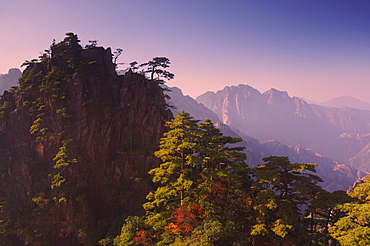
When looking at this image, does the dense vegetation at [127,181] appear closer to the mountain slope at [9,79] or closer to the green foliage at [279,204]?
the green foliage at [279,204]

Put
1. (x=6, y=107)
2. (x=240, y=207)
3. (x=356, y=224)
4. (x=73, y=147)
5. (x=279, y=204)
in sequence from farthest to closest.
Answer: (x=6, y=107)
(x=73, y=147)
(x=240, y=207)
(x=279, y=204)
(x=356, y=224)

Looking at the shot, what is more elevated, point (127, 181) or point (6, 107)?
point (6, 107)

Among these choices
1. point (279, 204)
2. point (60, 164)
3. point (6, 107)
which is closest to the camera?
point (279, 204)

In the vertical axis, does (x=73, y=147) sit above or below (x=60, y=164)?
above

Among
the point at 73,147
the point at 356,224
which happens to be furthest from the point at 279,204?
the point at 73,147

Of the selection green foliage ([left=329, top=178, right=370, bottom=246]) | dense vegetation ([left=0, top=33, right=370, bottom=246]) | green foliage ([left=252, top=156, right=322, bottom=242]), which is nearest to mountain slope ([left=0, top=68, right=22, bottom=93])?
dense vegetation ([left=0, top=33, right=370, bottom=246])

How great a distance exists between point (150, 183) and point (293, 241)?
66.0 ft

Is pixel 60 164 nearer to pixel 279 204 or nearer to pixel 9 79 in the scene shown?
pixel 279 204

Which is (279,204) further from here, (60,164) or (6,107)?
(6,107)

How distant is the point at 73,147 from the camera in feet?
98.0

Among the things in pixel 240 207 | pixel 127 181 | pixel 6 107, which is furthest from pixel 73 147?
pixel 240 207

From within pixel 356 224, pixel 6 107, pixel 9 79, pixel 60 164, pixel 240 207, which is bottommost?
pixel 240 207

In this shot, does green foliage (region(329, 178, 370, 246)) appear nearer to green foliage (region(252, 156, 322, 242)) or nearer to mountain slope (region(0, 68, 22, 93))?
green foliage (region(252, 156, 322, 242))

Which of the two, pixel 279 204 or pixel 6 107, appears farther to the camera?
pixel 6 107
